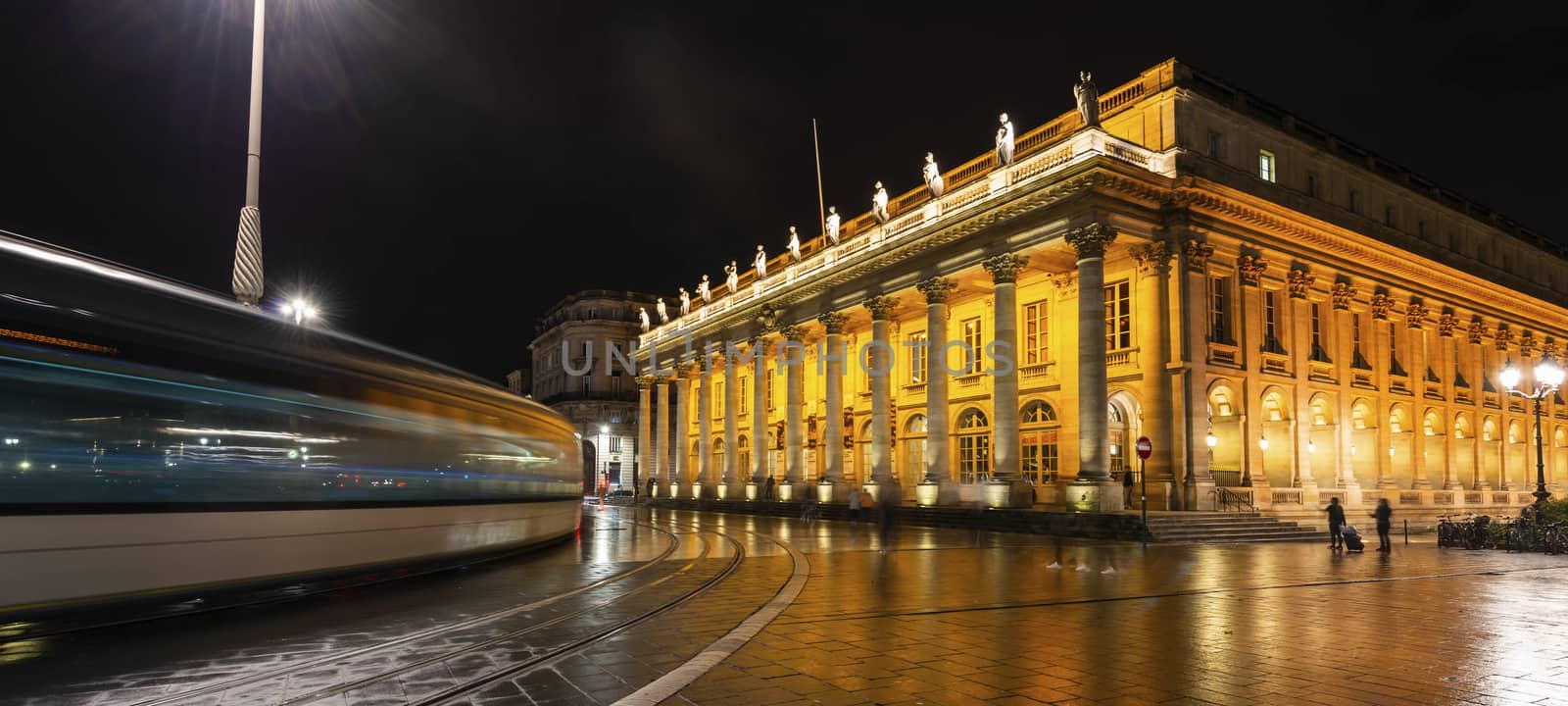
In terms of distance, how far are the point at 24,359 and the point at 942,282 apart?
28.4 metres

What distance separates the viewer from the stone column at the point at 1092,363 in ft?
88.6

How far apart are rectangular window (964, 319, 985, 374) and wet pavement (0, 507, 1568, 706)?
22152 mm

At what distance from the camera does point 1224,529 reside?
82.2 feet

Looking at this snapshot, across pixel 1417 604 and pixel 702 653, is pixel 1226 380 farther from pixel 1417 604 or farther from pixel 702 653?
pixel 702 653

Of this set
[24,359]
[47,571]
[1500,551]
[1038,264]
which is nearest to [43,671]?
[47,571]

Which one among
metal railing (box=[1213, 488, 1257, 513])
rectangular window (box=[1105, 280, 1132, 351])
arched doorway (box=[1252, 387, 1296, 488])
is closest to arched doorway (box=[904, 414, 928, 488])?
rectangular window (box=[1105, 280, 1132, 351])

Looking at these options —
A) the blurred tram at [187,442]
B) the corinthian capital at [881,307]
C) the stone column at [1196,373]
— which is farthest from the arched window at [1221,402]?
the blurred tram at [187,442]

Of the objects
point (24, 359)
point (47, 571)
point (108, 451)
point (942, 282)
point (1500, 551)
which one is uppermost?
point (942, 282)

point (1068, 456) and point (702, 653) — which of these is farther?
point (1068, 456)

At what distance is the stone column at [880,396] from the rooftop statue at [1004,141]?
7764mm

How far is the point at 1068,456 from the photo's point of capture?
32.4 m

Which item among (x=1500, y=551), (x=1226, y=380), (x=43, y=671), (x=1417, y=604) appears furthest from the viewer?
(x=1226, y=380)

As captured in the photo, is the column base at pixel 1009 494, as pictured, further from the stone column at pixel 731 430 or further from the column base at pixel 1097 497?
the stone column at pixel 731 430

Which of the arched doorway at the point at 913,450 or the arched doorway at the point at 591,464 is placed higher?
the arched doorway at the point at 913,450
